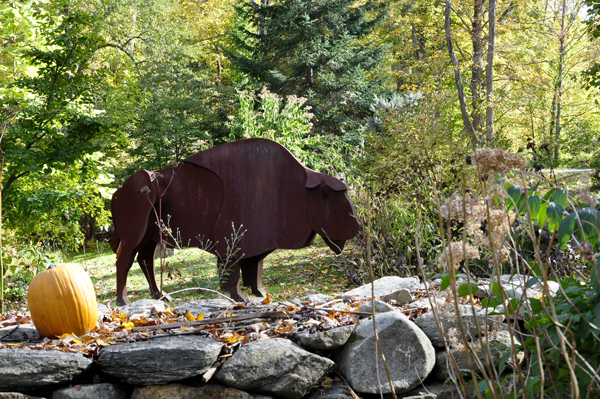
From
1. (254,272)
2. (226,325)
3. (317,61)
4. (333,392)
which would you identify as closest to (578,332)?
(333,392)

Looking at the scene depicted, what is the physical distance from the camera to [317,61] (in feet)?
58.0

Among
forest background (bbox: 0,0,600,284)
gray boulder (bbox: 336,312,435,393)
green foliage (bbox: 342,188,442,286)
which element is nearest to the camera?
gray boulder (bbox: 336,312,435,393)

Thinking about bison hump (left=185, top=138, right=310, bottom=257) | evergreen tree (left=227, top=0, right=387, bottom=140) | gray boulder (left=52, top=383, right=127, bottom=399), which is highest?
evergreen tree (left=227, top=0, right=387, bottom=140)

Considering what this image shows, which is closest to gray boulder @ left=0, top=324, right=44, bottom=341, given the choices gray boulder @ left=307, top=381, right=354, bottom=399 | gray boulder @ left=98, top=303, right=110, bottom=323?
gray boulder @ left=98, top=303, right=110, bottom=323

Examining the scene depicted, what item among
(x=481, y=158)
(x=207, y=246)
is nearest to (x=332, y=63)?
(x=207, y=246)

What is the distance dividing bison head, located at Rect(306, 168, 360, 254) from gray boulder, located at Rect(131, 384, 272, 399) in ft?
6.36

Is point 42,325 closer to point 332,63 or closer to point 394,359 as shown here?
point 394,359

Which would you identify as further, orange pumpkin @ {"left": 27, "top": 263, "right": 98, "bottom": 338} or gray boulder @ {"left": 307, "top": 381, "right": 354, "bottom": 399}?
orange pumpkin @ {"left": 27, "top": 263, "right": 98, "bottom": 338}

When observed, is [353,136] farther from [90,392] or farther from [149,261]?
[90,392]

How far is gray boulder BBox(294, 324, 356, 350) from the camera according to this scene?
3100 mm

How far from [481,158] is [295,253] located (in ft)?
31.7

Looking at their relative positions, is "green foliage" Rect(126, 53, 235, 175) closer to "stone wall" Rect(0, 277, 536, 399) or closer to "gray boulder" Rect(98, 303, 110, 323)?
"gray boulder" Rect(98, 303, 110, 323)

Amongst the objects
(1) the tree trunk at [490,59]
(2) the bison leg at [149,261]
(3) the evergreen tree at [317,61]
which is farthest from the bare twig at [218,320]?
(3) the evergreen tree at [317,61]

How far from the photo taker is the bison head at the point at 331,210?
455 centimetres
